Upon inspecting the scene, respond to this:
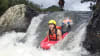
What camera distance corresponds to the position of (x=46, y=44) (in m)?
6.54

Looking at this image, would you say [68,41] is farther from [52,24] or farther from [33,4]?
[33,4]

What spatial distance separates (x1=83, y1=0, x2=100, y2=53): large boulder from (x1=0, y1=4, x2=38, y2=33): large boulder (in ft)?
18.2

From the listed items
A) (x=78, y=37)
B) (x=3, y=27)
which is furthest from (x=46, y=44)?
(x=3, y=27)

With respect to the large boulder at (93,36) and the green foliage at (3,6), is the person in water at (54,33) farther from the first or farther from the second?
the green foliage at (3,6)

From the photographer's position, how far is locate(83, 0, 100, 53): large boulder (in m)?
5.86

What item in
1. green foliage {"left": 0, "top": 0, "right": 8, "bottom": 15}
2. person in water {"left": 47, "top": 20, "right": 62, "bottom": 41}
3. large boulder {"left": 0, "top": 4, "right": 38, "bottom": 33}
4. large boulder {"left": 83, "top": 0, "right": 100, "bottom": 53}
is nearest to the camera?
large boulder {"left": 83, "top": 0, "right": 100, "bottom": 53}

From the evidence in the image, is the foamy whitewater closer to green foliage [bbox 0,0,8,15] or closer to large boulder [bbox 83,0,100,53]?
large boulder [bbox 83,0,100,53]

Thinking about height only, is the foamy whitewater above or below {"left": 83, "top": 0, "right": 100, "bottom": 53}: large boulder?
below

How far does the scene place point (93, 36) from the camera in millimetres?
6000

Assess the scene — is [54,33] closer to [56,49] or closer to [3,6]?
[56,49]

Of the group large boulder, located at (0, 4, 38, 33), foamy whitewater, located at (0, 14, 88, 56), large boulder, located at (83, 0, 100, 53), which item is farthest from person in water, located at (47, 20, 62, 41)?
large boulder, located at (0, 4, 38, 33)

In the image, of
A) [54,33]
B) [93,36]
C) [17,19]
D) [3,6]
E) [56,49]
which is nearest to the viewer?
[93,36]

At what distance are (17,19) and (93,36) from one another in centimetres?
665

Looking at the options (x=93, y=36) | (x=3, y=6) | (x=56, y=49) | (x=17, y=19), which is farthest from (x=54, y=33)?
(x=3, y=6)
